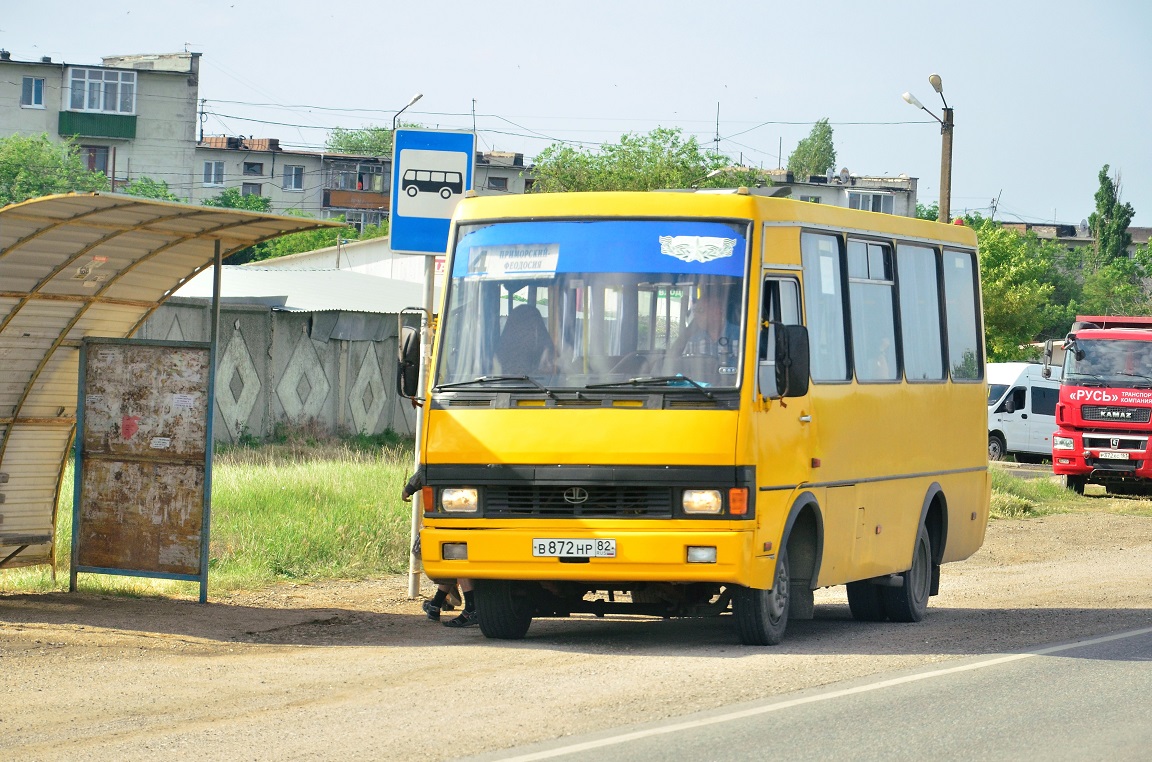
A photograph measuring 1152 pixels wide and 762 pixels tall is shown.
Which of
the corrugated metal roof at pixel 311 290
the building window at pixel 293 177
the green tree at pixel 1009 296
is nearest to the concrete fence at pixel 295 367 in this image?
the corrugated metal roof at pixel 311 290

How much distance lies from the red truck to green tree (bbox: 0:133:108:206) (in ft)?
185

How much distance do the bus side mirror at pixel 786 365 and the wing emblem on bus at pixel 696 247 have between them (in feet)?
1.94

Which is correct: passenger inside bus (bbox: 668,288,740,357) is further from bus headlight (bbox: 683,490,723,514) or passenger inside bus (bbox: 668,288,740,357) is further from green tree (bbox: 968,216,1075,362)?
green tree (bbox: 968,216,1075,362)

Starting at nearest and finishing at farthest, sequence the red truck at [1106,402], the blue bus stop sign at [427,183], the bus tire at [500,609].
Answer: the bus tire at [500,609] < the blue bus stop sign at [427,183] < the red truck at [1106,402]

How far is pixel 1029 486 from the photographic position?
3011 centimetres

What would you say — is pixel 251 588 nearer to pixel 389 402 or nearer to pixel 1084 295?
pixel 389 402

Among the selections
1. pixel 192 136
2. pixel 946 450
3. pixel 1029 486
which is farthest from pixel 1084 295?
pixel 946 450

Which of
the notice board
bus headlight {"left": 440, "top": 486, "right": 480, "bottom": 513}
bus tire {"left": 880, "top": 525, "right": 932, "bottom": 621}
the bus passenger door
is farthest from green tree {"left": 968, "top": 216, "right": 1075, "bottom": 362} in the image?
bus headlight {"left": 440, "top": 486, "right": 480, "bottom": 513}

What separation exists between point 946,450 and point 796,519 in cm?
322

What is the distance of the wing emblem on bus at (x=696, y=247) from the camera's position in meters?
10.6

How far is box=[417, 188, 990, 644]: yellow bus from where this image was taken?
10.1 meters

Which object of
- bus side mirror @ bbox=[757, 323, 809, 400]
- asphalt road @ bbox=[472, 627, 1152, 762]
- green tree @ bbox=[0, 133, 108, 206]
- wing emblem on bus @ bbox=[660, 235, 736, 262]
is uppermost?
green tree @ bbox=[0, 133, 108, 206]

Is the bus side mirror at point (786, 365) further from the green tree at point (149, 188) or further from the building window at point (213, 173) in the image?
the building window at point (213, 173)

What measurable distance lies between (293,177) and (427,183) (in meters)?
100
